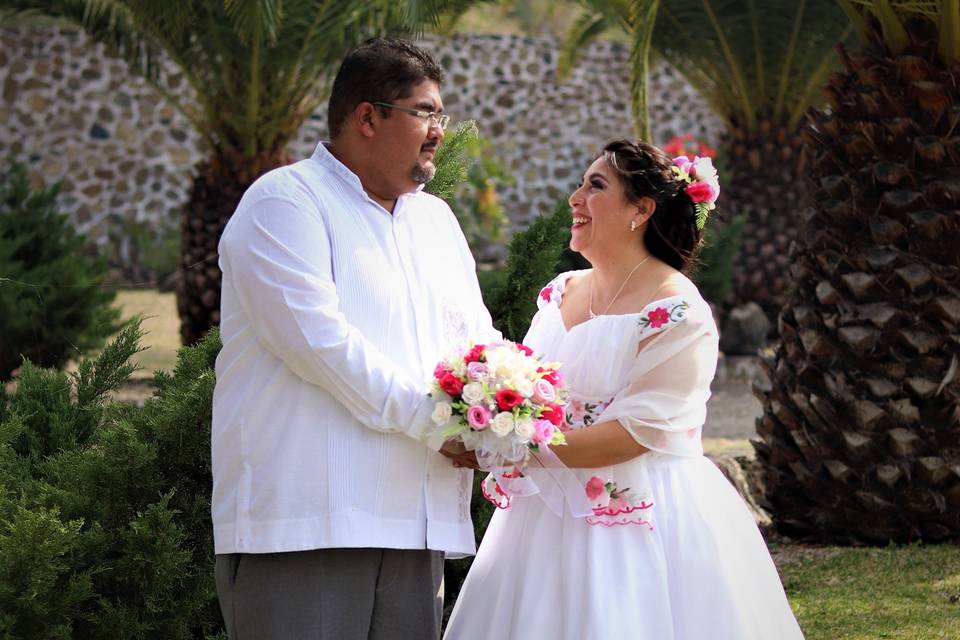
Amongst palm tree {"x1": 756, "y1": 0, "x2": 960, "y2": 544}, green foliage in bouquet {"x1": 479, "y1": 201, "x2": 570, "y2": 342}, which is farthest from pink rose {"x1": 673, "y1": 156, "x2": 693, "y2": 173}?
palm tree {"x1": 756, "y1": 0, "x2": 960, "y2": 544}

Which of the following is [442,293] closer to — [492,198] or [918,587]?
[918,587]

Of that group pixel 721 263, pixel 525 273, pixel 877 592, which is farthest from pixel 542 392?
pixel 721 263

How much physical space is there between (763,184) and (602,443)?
10.2 meters

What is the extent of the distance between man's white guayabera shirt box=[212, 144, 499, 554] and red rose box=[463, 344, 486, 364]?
0.40 ft

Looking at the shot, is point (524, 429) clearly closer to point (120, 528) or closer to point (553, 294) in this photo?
point (553, 294)

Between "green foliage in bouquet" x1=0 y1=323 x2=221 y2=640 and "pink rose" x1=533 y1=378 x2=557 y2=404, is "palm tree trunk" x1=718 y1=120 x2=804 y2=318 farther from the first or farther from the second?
"pink rose" x1=533 y1=378 x2=557 y2=404

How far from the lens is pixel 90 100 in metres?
15.5

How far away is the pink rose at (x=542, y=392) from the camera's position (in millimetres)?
2822

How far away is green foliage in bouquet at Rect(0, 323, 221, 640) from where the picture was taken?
3230mm

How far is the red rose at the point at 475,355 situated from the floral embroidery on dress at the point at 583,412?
1.57 feet

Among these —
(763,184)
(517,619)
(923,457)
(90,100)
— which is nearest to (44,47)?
(90,100)

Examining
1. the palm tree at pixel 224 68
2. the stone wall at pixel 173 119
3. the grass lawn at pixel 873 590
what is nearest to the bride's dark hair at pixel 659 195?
the grass lawn at pixel 873 590

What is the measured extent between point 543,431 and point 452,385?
25 cm

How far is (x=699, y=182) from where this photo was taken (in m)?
3.36
